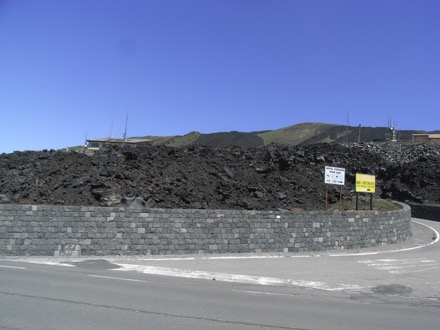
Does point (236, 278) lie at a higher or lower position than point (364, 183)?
lower

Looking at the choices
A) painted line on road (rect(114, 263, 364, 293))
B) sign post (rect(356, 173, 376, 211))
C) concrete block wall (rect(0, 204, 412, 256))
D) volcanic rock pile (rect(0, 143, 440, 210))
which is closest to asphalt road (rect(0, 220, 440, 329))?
painted line on road (rect(114, 263, 364, 293))

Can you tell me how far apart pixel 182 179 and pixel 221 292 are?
20116 millimetres

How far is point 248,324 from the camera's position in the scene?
6.70 meters

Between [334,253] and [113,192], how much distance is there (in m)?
13.9

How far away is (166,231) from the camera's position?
16.6 metres

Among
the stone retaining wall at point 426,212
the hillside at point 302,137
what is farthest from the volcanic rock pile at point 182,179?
the hillside at point 302,137

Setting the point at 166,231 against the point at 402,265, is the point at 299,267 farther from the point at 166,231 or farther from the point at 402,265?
the point at 166,231

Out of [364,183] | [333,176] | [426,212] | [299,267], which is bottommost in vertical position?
[299,267]

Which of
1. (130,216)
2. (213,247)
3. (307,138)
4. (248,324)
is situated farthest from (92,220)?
(307,138)

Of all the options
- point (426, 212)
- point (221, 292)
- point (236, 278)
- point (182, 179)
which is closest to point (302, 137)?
point (426, 212)

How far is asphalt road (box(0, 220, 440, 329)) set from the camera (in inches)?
270

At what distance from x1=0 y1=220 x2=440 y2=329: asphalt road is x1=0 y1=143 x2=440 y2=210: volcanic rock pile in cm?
1000

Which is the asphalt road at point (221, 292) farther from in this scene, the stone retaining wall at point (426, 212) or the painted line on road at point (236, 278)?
the stone retaining wall at point (426, 212)

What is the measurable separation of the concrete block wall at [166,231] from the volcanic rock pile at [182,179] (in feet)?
21.6
